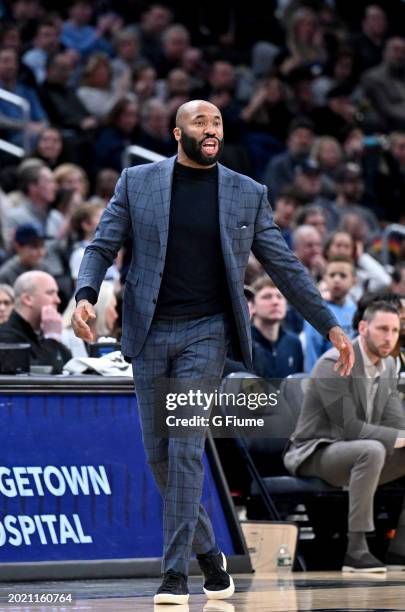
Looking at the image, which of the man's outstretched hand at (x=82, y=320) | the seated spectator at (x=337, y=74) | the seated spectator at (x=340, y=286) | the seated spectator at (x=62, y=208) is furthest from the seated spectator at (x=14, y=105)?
the man's outstretched hand at (x=82, y=320)

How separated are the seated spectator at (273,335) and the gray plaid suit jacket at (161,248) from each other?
3941 mm

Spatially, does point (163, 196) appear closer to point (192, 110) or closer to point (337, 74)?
point (192, 110)

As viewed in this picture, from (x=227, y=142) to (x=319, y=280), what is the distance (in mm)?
4339

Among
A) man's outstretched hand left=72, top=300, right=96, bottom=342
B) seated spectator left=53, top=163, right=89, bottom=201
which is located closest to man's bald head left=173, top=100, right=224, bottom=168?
man's outstretched hand left=72, top=300, right=96, bottom=342

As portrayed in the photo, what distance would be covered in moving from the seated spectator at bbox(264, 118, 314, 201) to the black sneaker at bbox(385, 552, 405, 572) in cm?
744

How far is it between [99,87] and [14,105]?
178 cm

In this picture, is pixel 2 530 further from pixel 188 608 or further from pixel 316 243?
pixel 316 243

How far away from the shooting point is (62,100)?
17.1 m

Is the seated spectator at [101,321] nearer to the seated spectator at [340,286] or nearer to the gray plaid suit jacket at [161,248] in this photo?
the seated spectator at [340,286]

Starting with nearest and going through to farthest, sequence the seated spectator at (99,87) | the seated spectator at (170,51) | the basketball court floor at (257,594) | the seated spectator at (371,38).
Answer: the basketball court floor at (257,594) → the seated spectator at (99,87) → the seated spectator at (170,51) → the seated spectator at (371,38)

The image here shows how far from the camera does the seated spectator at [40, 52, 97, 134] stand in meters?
17.0

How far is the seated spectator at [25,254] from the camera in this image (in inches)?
491

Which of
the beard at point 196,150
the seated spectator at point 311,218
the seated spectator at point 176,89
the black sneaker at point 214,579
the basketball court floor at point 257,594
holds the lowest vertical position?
the basketball court floor at point 257,594

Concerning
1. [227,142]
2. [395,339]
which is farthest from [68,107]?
[395,339]
